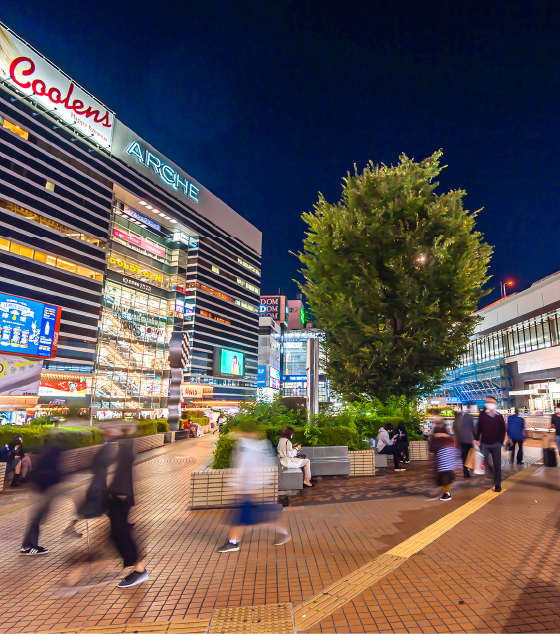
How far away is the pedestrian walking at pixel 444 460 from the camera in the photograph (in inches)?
278

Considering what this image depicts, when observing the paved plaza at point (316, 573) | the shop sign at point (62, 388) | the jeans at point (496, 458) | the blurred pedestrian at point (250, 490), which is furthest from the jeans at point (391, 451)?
the shop sign at point (62, 388)

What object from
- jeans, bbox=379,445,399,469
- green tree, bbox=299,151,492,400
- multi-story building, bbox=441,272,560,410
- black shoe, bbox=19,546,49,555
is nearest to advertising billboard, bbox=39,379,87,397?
multi-story building, bbox=441,272,560,410

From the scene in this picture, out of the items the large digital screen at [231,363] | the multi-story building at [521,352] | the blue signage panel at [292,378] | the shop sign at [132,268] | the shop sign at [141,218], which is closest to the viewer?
the multi-story building at [521,352]

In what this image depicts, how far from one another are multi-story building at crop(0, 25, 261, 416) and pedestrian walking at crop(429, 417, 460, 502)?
195 ft

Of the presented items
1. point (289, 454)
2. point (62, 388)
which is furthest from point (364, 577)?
point (62, 388)

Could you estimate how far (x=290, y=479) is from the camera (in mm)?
7652

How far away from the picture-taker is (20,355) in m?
23.7

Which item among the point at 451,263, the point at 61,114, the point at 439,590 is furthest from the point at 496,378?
the point at 61,114

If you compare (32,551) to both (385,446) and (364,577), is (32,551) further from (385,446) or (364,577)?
(385,446)

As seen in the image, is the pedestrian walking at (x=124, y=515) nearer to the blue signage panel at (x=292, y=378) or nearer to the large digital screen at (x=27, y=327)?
the large digital screen at (x=27, y=327)

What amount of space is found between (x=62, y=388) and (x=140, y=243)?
95.5ft

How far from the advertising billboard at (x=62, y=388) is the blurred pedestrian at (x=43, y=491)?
58760 mm

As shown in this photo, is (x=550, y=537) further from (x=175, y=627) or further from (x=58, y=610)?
(x=58, y=610)

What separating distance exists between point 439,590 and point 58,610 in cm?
337
